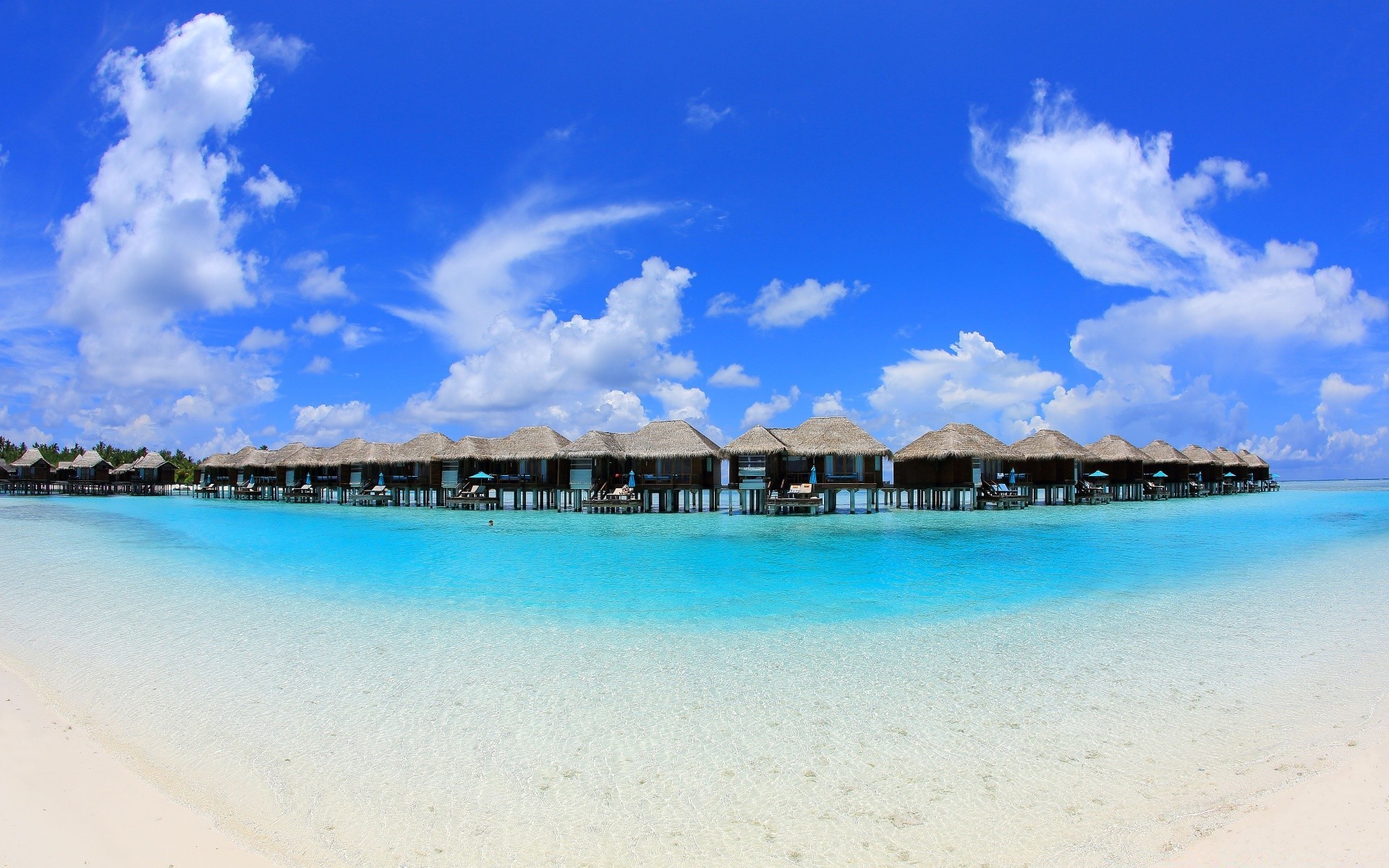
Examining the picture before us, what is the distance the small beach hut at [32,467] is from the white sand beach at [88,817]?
53.5m

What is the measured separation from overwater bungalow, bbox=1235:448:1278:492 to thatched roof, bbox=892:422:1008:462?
110ft

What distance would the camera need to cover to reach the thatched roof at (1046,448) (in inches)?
1203

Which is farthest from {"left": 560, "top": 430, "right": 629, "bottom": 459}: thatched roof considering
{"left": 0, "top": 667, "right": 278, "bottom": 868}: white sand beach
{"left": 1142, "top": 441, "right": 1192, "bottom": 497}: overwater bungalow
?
{"left": 1142, "top": 441, "right": 1192, "bottom": 497}: overwater bungalow

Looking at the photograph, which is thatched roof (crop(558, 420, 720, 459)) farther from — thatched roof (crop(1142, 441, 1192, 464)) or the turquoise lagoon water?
thatched roof (crop(1142, 441, 1192, 464))

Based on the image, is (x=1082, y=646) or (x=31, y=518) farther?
(x=31, y=518)

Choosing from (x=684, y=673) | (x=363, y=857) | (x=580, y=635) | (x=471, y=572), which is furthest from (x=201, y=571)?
(x=363, y=857)

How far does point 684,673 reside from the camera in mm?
5746

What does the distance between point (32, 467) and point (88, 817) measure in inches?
2188

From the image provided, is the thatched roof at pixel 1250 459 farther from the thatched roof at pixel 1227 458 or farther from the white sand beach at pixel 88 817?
the white sand beach at pixel 88 817

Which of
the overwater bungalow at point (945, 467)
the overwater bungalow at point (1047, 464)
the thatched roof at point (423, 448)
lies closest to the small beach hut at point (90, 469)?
the thatched roof at point (423, 448)

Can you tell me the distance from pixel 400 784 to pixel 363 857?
28.1 inches

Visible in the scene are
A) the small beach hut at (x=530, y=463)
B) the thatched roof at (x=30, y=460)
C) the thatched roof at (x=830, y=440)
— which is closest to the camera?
the thatched roof at (x=830, y=440)

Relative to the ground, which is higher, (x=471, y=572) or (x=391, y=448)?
(x=391, y=448)

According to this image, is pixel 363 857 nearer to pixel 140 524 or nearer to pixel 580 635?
pixel 580 635
